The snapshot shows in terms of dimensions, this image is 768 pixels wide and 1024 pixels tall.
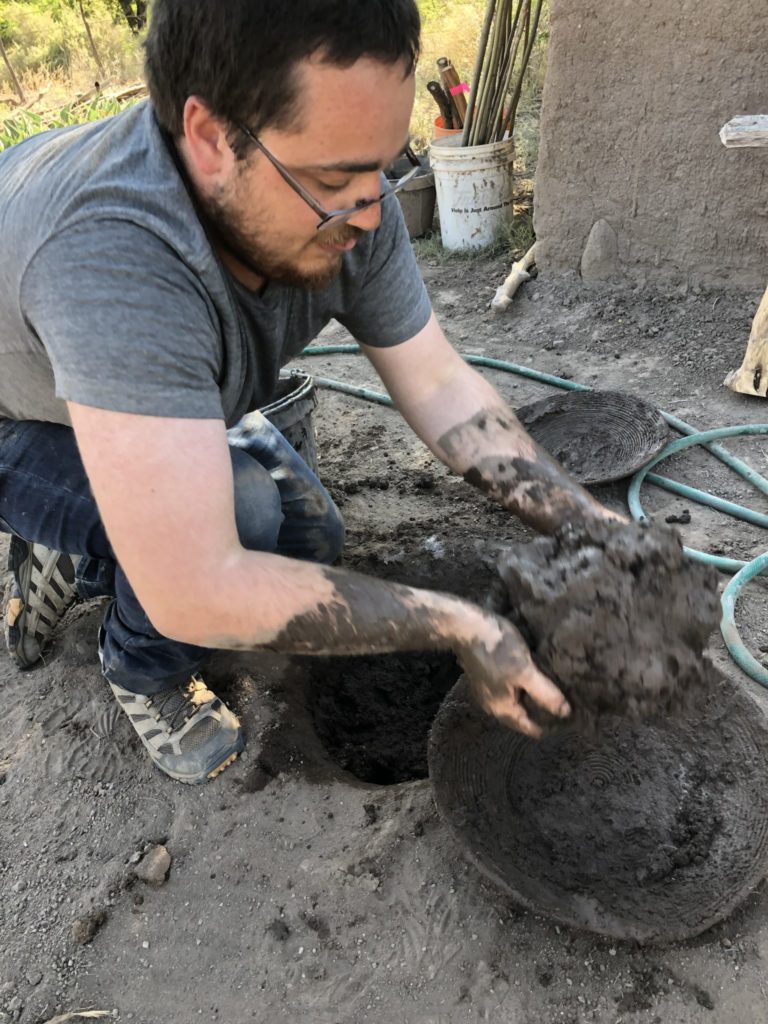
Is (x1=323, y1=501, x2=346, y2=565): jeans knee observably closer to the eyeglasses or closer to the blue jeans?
the blue jeans

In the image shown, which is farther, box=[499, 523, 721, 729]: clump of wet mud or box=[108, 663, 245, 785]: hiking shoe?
box=[108, 663, 245, 785]: hiking shoe

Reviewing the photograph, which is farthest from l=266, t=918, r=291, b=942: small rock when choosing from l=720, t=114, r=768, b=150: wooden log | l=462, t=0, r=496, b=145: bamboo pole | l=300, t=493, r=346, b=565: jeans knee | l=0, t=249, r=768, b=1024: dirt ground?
l=462, t=0, r=496, b=145: bamboo pole

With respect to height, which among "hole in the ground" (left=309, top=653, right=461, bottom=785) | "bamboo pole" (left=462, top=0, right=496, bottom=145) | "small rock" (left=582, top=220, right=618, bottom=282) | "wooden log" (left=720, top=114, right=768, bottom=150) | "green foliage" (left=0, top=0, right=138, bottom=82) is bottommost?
"hole in the ground" (left=309, top=653, right=461, bottom=785)

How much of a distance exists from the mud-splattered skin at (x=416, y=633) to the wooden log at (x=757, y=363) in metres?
2.29

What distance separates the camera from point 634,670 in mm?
1315

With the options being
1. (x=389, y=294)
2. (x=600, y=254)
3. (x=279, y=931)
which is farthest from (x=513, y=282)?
(x=279, y=931)

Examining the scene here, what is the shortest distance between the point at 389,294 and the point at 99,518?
0.83 meters

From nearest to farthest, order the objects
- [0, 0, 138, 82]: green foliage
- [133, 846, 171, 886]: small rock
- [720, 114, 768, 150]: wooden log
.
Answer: [133, 846, 171, 886]: small rock → [720, 114, 768, 150]: wooden log → [0, 0, 138, 82]: green foliage

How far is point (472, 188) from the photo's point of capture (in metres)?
4.64

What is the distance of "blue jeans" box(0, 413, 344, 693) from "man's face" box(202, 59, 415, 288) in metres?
0.60

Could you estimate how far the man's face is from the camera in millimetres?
1126

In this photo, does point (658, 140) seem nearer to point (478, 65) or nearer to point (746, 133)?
point (746, 133)

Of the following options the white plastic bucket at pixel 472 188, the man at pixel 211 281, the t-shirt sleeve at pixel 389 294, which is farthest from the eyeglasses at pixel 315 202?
the white plastic bucket at pixel 472 188

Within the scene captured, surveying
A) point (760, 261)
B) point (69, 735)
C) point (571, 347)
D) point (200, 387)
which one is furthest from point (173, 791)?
point (760, 261)
